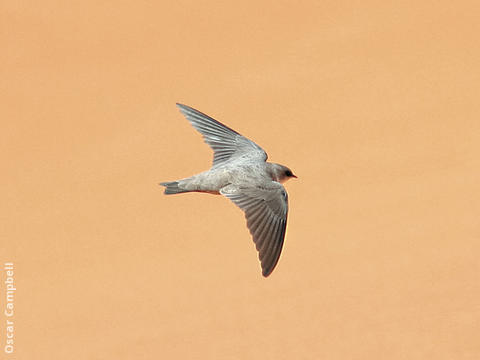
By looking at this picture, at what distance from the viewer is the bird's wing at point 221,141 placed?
7137 millimetres

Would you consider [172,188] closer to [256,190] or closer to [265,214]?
[256,190]

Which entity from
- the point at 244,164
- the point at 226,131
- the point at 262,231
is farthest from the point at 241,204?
the point at 226,131

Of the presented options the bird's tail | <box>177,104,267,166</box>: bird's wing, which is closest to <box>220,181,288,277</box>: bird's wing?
the bird's tail

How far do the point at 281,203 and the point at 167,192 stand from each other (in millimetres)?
888

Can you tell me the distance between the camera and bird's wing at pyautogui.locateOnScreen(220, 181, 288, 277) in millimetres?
5531

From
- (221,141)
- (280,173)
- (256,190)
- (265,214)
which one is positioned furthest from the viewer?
(221,141)

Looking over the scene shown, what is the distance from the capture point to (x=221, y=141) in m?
7.34

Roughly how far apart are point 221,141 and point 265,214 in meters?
1.64

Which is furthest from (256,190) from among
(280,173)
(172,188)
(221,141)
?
(221,141)

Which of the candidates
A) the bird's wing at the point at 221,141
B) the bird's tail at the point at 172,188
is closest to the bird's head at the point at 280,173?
the bird's wing at the point at 221,141

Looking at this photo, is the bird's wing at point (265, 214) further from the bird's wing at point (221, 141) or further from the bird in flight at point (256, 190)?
the bird's wing at point (221, 141)

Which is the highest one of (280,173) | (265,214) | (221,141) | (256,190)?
(221,141)

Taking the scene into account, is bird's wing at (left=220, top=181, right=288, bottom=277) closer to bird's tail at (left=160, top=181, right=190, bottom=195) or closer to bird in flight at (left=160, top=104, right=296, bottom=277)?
bird in flight at (left=160, top=104, right=296, bottom=277)

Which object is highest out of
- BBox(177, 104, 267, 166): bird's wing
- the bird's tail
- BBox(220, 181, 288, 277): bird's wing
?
BBox(177, 104, 267, 166): bird's wing
